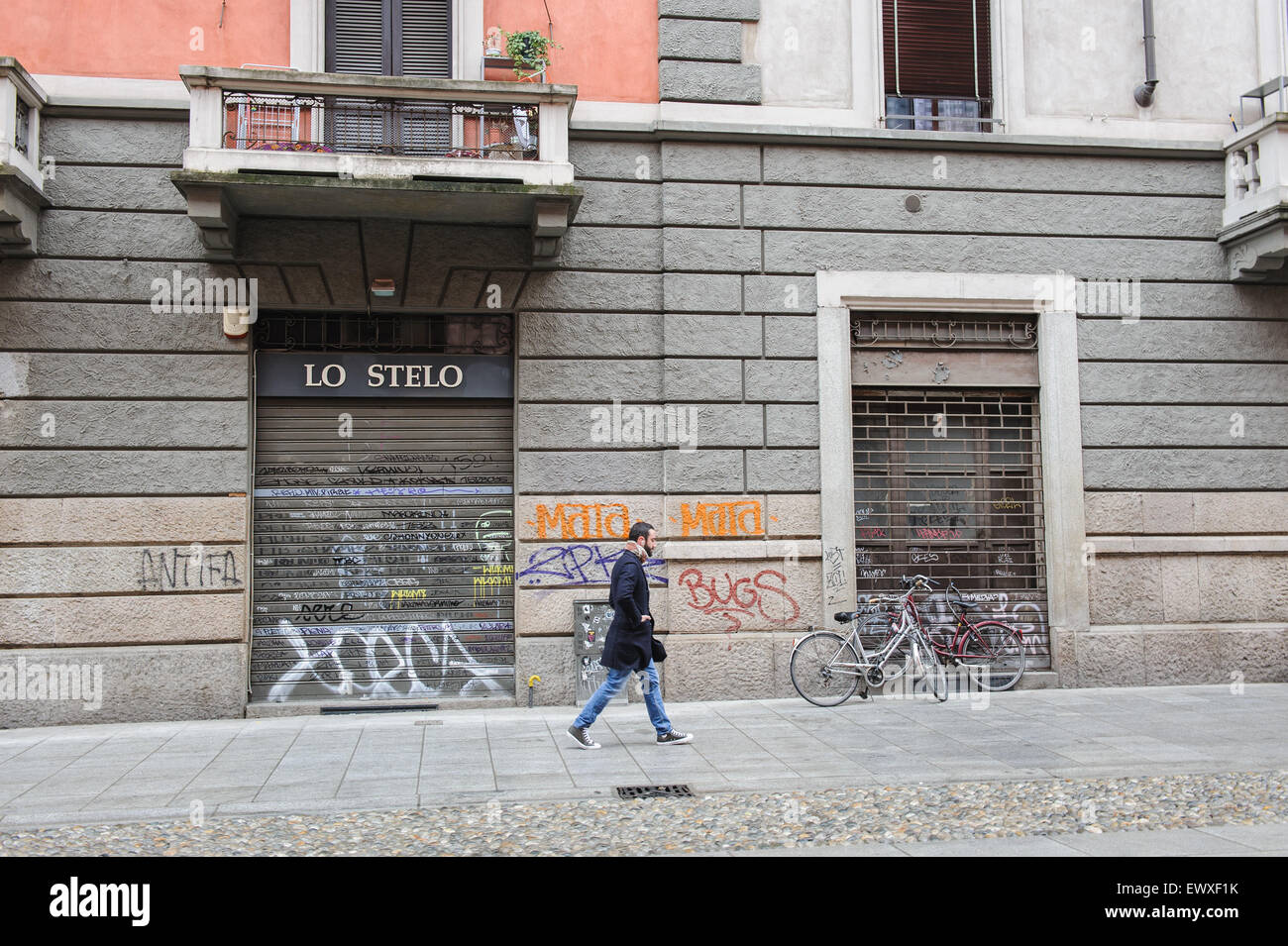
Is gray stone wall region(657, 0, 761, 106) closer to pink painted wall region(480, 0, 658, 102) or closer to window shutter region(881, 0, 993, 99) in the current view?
pink painted wall region(480, 0, 658, 102)

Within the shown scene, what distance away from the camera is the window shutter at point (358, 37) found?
1070 cm

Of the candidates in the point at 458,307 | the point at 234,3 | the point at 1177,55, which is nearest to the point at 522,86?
the point at 458,307

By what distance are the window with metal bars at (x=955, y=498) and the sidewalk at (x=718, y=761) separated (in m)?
1.32

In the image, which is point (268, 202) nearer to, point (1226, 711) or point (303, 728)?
point (303, 728)

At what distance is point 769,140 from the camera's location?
10922 mm

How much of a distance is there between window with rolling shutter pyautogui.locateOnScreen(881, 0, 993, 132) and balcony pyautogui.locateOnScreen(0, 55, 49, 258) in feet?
27.0

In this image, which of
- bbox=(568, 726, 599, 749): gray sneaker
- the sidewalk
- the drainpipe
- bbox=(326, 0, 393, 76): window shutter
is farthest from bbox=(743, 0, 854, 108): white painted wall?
bbox=(568, 726, 599, 749): gray sneaker

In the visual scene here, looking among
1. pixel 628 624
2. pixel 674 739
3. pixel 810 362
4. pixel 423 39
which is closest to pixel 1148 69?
pixel 810 362

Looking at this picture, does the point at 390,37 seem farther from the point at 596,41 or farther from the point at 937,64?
the point at 937,64

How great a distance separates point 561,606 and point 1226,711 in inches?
240

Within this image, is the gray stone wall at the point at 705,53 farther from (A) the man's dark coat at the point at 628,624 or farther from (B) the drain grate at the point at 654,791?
(B) the drain grate at the point at 654,791

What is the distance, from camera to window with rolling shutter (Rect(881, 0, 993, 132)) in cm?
1140

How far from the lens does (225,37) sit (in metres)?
10.4

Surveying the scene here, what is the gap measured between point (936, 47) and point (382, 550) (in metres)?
7.79
